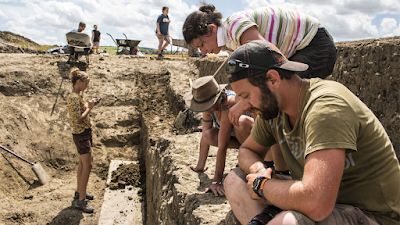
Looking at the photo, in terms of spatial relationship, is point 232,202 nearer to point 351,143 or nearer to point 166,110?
point 351,143

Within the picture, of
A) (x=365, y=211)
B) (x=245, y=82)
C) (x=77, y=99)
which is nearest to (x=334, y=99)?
(x=245, y=82)

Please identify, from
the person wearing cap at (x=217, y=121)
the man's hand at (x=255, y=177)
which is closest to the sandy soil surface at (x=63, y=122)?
the person wearing cap at (x=217, y=121)

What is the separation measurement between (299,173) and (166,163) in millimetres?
2225

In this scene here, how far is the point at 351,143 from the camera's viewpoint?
48.4 inches

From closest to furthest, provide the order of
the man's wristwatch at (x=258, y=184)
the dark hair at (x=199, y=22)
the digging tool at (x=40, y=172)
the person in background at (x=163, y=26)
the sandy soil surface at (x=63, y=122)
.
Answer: the man's wristwatch at (x=258, y=184), the dark hair at (x=199, y=22), the sandy soil surface at (x=63, y=122), the digging tool at (x=40, y=172), the person in background at (x=163, y=26)

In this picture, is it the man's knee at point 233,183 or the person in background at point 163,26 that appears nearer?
the man's knee at point 233,183

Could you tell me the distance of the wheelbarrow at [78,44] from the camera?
28.7ft

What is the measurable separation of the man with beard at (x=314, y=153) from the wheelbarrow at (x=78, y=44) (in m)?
8.28

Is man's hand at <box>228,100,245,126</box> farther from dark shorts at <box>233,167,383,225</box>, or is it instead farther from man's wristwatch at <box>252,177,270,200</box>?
dark shorts at <box>233,167,383,225</box>

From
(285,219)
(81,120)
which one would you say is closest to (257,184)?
(285,219)

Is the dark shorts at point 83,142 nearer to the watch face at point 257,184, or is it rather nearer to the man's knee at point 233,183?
the man's knee at point 233,183

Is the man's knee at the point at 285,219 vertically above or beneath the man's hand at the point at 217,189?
above

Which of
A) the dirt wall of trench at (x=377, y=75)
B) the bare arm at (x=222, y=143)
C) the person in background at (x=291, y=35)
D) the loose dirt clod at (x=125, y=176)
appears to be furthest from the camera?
the loose dirt clod at (x=125, y=176)

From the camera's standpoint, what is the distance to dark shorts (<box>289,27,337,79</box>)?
2236 millimetres
